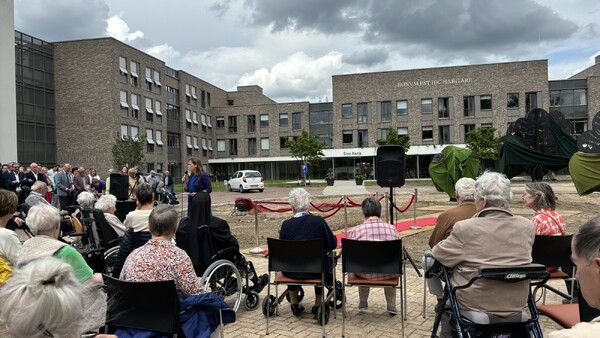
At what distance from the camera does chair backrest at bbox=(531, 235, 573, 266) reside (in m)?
4.40

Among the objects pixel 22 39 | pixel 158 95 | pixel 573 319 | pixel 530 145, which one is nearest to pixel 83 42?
pixel 22 39

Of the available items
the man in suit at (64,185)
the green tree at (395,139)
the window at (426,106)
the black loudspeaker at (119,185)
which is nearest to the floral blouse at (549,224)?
the black loudspeaker at (119,185)

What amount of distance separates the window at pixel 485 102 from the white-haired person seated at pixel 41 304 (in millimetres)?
53900

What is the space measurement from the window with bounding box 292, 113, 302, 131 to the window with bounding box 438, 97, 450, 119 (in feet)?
57.7

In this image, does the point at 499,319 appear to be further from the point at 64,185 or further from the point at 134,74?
the point at 134,74

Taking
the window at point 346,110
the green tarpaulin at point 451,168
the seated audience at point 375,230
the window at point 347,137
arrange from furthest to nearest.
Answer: the window at point 347,137 → the window at point 346,110 → the green tarpaulin at point 451,168 → the seated audience at point 375,230

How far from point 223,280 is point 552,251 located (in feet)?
11.7

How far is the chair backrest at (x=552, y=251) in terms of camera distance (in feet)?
14.4

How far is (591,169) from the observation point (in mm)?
11031

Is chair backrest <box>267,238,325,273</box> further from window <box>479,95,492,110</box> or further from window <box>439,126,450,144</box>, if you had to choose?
window <box>479,95,492,110</box>

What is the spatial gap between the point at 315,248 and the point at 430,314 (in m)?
1.69

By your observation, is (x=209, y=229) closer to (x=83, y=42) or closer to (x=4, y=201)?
(x=4, y=201)

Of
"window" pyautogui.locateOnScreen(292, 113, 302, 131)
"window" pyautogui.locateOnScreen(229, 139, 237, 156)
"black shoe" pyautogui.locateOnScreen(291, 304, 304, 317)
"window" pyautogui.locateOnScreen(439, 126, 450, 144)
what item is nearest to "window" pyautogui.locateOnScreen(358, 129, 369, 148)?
"window" pyautogui.locateOnScreen(292, 113, 302, 131)

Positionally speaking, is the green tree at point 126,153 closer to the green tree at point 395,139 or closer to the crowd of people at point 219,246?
the green tree at point 395,139
